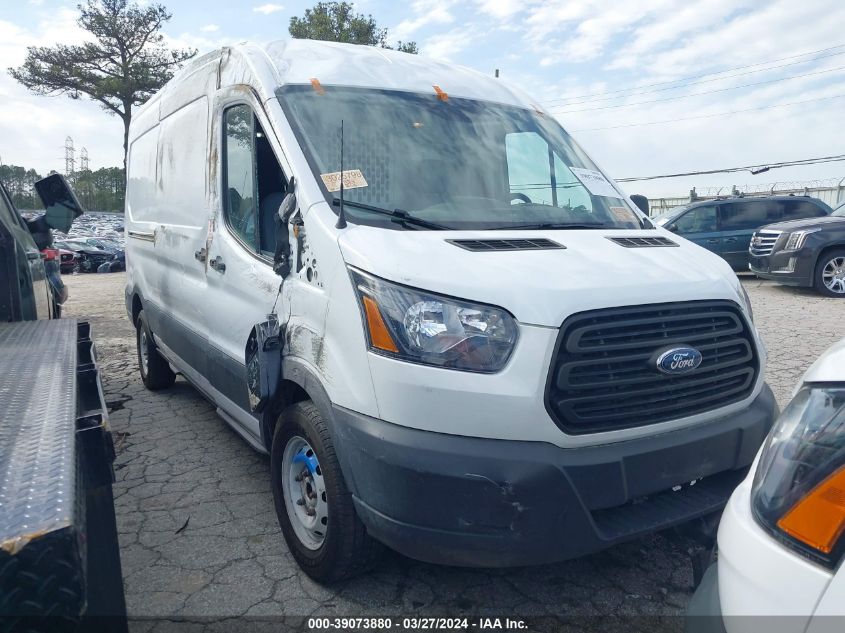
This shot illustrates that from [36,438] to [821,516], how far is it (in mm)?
1737

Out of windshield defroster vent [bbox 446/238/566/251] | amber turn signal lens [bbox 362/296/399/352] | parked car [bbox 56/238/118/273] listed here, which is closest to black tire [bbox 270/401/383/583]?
amber turn signal lens [bbox 362/296/399/352]

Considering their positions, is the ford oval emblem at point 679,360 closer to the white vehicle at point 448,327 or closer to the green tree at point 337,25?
the white vehicle at point 448,327

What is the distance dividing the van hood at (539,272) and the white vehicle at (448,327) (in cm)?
1

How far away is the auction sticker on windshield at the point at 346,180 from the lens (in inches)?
110

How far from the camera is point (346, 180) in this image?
2.81 meters

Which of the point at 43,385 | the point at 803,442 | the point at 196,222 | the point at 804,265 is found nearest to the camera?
the point at 803,442

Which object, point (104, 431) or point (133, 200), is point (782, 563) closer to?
point (104, 431)

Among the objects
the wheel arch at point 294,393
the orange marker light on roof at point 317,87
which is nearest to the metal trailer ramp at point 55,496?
the wheel arch at point 294,393

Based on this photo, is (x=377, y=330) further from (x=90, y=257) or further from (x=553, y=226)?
(x=90, y=257)

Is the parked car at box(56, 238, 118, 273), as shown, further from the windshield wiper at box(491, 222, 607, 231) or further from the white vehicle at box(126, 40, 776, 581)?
the windshield wiper at box(491, 222, 607, 231)

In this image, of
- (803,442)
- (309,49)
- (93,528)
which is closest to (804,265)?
(309,49)

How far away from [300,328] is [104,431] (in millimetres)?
1106

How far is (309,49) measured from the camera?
3469 millimetres

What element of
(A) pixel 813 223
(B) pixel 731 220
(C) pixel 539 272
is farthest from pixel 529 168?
(B) pixel 731 220
